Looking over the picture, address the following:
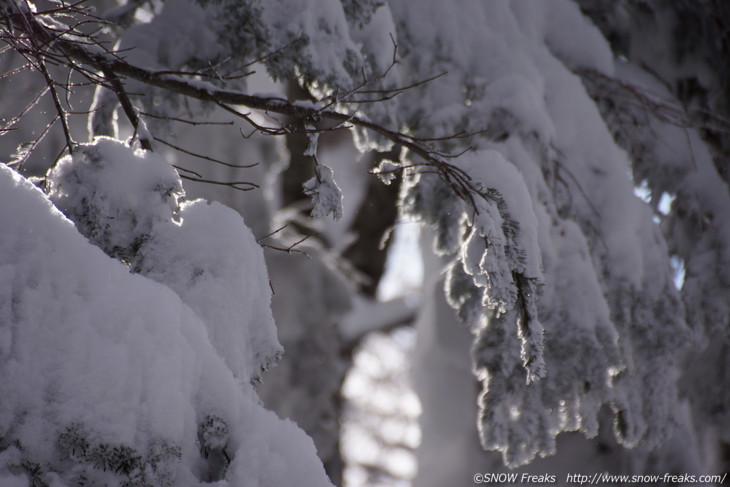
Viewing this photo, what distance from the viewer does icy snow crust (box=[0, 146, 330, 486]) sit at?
55.4 inches

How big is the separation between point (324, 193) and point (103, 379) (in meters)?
0.93

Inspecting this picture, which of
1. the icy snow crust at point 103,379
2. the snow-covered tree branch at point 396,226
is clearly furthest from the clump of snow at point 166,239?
the icy snow crust at point 103,379

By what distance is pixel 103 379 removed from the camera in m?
1.44

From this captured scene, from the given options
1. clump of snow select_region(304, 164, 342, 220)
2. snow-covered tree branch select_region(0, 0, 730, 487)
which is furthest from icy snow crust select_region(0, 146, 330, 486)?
clump of snow select_region(304, 164, 342, 220)

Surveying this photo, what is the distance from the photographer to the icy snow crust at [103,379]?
1406 mm

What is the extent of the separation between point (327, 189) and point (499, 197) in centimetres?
65

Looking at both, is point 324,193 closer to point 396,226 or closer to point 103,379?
point 103,379

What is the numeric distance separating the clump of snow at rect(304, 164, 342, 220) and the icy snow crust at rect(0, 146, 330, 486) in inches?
23.3

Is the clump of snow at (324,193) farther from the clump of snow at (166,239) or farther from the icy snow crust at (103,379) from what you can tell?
the icy snow crust at (103,379)

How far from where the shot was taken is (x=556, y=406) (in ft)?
9.58

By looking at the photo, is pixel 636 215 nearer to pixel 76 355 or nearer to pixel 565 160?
pixel 565 160

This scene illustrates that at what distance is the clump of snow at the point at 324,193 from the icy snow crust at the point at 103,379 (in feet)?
1.94

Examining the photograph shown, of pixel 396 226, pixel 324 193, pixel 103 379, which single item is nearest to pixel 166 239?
pixel 324 193

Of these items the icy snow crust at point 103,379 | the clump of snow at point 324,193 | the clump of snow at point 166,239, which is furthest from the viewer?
the clump of snow at point 324,193
